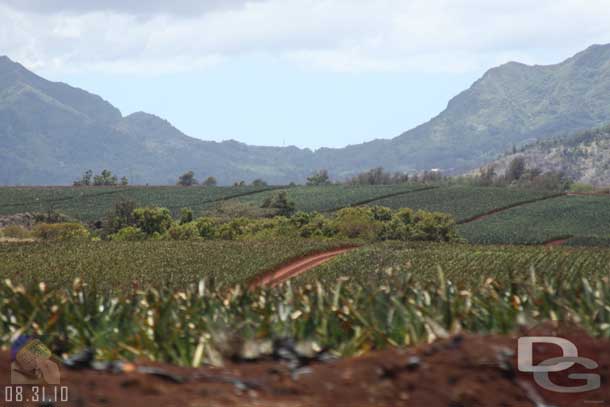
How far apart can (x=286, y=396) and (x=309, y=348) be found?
3.76 feet

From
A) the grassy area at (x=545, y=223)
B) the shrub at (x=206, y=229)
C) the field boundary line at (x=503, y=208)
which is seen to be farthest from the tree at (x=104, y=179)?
the grassy area at (x=545, y=223)

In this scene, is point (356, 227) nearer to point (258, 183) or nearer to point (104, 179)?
point (258, 183)

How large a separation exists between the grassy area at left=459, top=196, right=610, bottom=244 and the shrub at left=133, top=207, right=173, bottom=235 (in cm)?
2700

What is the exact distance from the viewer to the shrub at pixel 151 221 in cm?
8106

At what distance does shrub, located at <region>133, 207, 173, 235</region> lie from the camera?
8106 cm

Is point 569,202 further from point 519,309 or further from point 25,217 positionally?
point 519,309

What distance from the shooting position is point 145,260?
4650 cm

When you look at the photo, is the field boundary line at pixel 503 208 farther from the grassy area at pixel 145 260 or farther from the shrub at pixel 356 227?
the grassy area at pixel 145 260

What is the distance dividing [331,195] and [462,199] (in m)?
18.0

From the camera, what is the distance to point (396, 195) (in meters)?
112

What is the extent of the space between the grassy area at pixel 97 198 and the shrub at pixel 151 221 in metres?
18.2

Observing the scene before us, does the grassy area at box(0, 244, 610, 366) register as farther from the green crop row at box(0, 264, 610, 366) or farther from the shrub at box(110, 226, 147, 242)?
the shrub at box(110, 226, 147, 242)

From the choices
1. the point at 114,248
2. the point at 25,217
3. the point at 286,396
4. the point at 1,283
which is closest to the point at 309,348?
the point at 286,396

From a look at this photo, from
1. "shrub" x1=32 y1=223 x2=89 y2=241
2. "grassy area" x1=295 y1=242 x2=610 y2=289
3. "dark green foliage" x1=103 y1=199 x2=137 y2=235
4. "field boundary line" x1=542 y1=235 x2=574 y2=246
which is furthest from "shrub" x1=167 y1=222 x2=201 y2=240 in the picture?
"field boundary line" x1=542 y1=235 x2=574 y2=246
